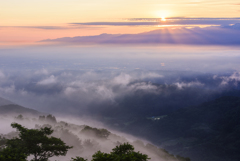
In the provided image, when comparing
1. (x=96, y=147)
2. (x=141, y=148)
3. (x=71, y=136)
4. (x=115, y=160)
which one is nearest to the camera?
(x=115, y=160)

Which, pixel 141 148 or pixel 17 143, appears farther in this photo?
pixel 141 148

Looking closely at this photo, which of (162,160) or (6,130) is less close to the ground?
(6,130)

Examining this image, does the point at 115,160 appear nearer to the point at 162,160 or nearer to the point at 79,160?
the point at 79,160

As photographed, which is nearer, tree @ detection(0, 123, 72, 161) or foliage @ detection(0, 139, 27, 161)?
foliage @ detection(0, 139, 27, 161)

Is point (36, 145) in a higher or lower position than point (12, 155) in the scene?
higher

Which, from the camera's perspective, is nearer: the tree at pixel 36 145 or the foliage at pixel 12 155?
the foliage at pixel 12 155

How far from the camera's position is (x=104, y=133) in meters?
157

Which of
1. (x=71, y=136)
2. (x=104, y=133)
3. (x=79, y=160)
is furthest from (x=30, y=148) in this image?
(x=104, y=133)

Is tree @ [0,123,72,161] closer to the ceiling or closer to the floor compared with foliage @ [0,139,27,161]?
closer to the ceiling

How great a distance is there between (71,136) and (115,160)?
9760cm

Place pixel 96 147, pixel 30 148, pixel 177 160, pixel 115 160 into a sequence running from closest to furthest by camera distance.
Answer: pixel 115 160
pixel 30 148
pixel 96 147
pixel 177 160

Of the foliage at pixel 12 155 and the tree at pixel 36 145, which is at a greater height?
the tree at pixel 36 145

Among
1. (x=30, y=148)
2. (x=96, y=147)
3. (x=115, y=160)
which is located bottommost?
(x=115, y=160)

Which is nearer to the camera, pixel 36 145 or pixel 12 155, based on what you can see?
pixel 12 155
